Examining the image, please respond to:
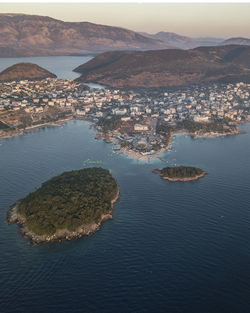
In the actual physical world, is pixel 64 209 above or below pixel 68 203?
below

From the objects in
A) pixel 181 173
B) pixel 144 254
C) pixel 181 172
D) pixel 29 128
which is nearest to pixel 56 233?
pixel 144 254

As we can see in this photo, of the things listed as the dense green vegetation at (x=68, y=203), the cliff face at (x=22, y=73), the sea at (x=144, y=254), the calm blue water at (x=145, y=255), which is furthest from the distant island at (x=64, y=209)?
the cliff face at (x=22, y=73)

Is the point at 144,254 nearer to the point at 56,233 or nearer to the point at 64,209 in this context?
the point at 56,233

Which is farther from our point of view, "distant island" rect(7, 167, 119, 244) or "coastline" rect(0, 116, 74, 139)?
"coastline" rect(0, 116, 74, 139)

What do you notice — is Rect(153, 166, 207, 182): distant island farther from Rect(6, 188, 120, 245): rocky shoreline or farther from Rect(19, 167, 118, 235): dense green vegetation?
Rect(6, 188, 120, 245): rocky shoreline

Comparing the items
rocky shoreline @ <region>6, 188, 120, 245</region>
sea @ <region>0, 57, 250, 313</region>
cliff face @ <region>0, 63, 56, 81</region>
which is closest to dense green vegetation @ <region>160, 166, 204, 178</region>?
sea @ <region>0, 57, 250, 313</region>

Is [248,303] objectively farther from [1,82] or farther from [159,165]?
[1,82]

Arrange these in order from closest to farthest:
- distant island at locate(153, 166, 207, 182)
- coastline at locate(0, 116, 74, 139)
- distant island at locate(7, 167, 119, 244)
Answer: distant island at locate(7, 167, 119, 244) < distant island at locate(153, 166, 207, 182) < coastline at locate(0, 116, 74, 139)
